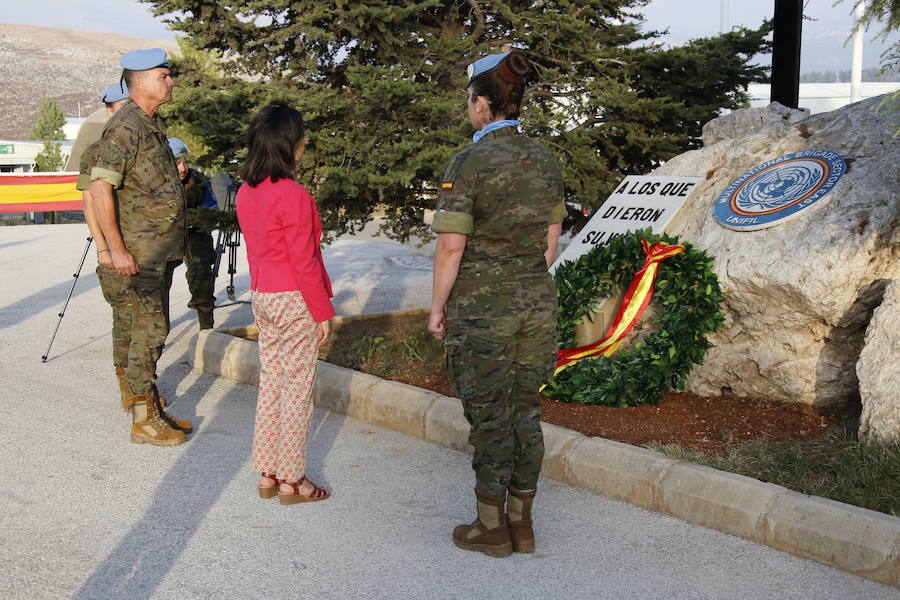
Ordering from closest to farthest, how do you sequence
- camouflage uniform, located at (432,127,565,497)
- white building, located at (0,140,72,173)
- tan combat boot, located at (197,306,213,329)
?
camouflage uniform, located at (432,127,565,497)
tan combat boot, located at (197,306,213,329)
white building, located at (0,140,72,173)

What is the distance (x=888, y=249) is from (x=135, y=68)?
4.73m

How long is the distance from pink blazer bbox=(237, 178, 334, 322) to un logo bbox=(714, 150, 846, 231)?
120 inches

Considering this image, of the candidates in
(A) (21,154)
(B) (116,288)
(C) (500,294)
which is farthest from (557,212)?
(A) (21,154)

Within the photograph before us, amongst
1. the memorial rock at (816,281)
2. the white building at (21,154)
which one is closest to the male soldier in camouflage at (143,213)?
the memorial rock at (816,281)

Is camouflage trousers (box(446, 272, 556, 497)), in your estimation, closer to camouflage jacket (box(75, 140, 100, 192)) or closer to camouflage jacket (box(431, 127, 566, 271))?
camouflage jacket (box(431, 127, 566, 271))

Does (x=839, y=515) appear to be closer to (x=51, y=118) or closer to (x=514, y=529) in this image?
(x=514, y=529)

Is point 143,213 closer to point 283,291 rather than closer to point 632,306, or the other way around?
point 283,291

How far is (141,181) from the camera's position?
217 inches

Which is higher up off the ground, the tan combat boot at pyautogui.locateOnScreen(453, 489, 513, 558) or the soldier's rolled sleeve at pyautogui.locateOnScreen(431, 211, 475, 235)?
the soldier's rolled sleeve at pyautogui.locateOnScreen(431, 211, 475, 235)

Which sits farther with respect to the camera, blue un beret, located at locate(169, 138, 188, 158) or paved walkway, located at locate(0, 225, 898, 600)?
blue un beret, located at locate(169, 138, 188, 158)

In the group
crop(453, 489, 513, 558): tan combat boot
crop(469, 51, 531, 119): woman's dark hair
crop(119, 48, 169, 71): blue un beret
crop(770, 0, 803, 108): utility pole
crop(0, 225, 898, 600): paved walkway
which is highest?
crop(770, 0, 803, 108): utility pole

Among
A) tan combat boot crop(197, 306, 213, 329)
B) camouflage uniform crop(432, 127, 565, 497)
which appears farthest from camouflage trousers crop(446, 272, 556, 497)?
tan combat boot crop(197, 306, 213, 329)

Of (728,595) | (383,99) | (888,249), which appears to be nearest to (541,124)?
(383,99)

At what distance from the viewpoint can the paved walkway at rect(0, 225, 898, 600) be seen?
3621mm
